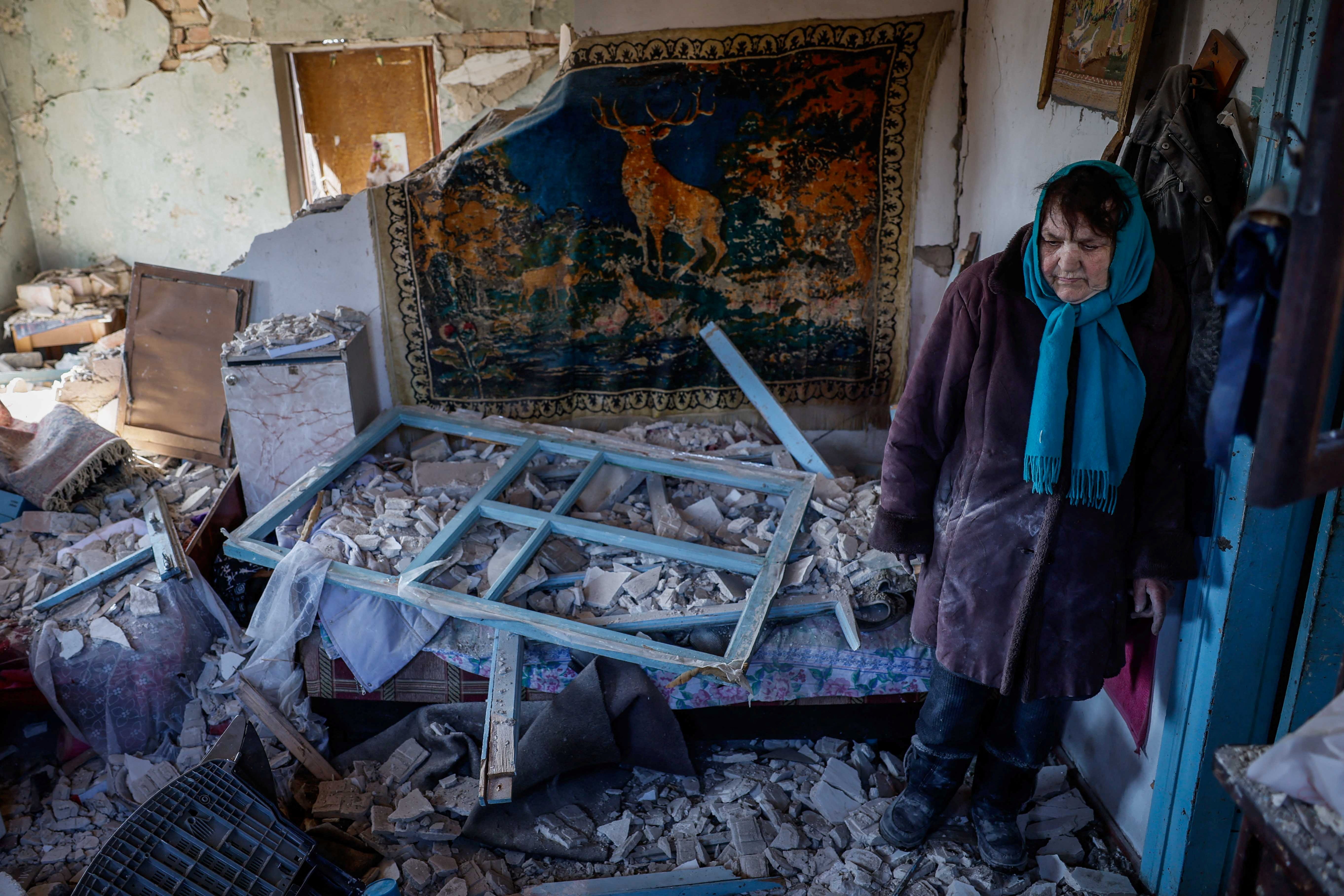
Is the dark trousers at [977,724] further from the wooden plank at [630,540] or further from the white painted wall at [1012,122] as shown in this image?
the wooden plank at [630,540]

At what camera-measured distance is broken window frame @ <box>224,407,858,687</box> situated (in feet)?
8.78

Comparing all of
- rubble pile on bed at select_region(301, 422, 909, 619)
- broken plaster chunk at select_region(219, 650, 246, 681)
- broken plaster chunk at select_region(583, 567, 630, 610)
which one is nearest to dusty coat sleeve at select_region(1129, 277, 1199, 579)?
rubble pile on bed at select_region(301, 422, 909, 619)

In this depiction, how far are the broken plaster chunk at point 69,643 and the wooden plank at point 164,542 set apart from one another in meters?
0.30

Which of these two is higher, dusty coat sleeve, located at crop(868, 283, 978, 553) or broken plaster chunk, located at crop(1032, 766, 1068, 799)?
dusty coat sleeve, located at crop(868, 283, 978, 553)

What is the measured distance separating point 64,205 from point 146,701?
512 cm

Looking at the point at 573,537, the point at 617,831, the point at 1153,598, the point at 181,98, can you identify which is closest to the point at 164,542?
the point at 573,537

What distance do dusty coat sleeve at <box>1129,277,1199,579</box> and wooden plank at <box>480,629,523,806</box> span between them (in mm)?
1694

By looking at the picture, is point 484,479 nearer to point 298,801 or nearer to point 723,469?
point 723,469

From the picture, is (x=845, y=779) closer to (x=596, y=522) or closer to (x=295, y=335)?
(x=596, y=522)

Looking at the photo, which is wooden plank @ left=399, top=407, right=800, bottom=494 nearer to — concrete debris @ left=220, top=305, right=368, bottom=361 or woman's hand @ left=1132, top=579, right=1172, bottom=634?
concrete debris @ left=220, top=305, right=368, bottom=361

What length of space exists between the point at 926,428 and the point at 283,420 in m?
2.61

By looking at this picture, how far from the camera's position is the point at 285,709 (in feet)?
9.65

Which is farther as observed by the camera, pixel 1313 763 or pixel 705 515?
pixel 705 515

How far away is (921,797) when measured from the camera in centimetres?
247
